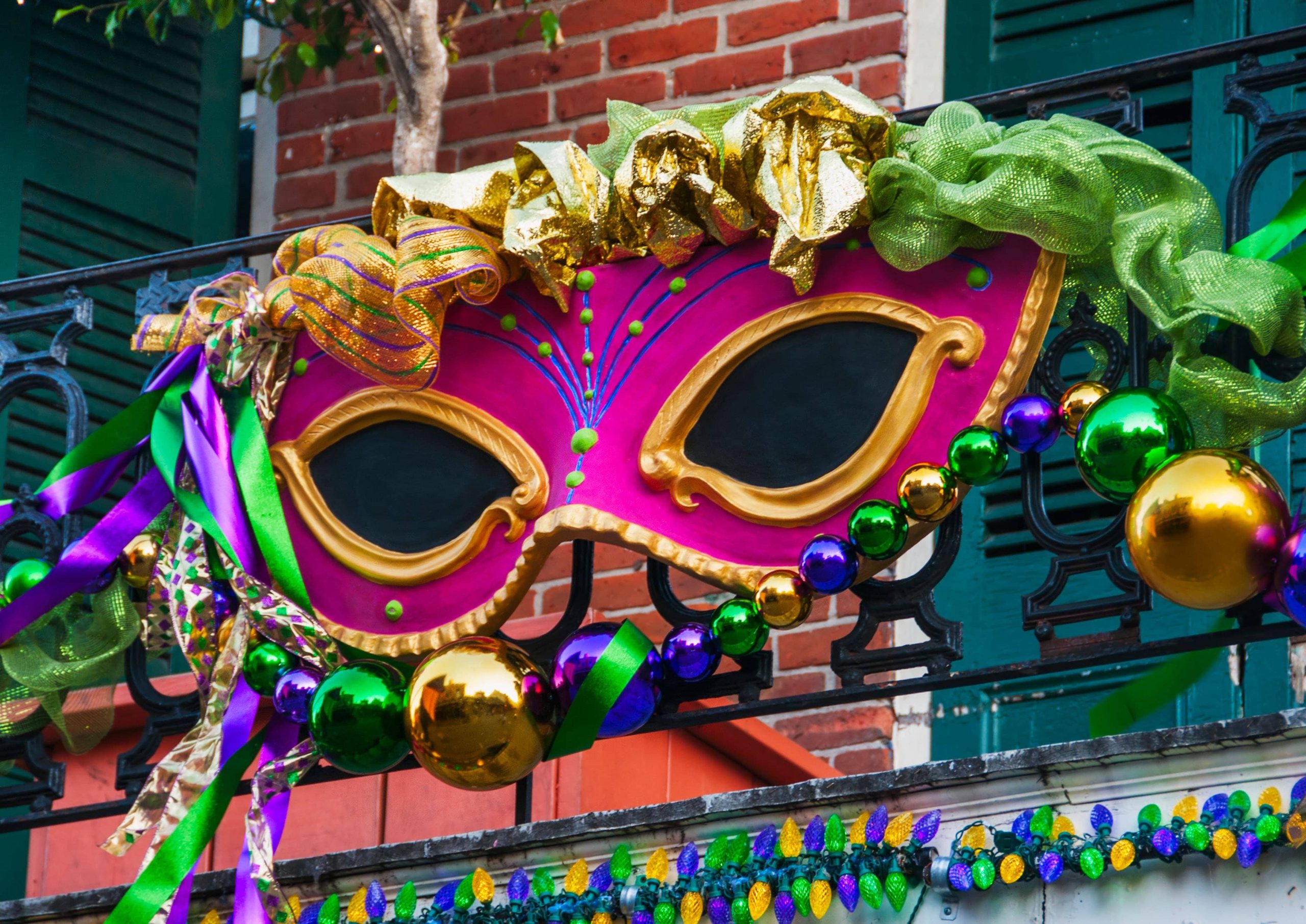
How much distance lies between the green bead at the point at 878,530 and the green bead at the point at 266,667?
0.97 m

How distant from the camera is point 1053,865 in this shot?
2887 mm

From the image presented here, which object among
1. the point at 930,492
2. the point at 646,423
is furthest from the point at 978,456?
the point at 646,423

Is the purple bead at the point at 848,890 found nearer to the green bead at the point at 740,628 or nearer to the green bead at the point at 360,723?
the green bead at the point at 740,628

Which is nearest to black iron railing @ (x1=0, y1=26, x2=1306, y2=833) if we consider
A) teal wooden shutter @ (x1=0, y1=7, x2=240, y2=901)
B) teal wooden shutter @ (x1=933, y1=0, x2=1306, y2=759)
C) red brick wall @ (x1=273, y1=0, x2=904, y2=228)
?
teal wooden shutter @ (x1=933, y1=0, x2=1306, y2=759)

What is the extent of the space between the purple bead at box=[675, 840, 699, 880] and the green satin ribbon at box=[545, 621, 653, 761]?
0.81ft

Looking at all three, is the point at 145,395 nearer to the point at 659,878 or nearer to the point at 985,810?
the point at 659,878

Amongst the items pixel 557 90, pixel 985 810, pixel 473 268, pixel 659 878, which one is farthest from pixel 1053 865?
pixel 557 90

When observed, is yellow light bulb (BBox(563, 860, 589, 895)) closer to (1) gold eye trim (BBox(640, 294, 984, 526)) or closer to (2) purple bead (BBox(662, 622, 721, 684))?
(2) purple bead (BBox(662, 622, 721, 684))

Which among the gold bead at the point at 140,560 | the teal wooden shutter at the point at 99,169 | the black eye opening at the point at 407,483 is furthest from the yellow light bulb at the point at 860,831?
the teal wooden shutter at the point at 99,169

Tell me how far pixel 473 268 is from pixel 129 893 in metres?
1.09

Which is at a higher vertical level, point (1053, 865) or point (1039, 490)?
point (1039, 490)

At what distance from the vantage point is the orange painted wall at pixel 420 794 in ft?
12.9

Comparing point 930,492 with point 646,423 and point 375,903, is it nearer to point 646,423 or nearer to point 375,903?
point 646,423

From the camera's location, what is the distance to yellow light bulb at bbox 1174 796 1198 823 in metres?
2.85
